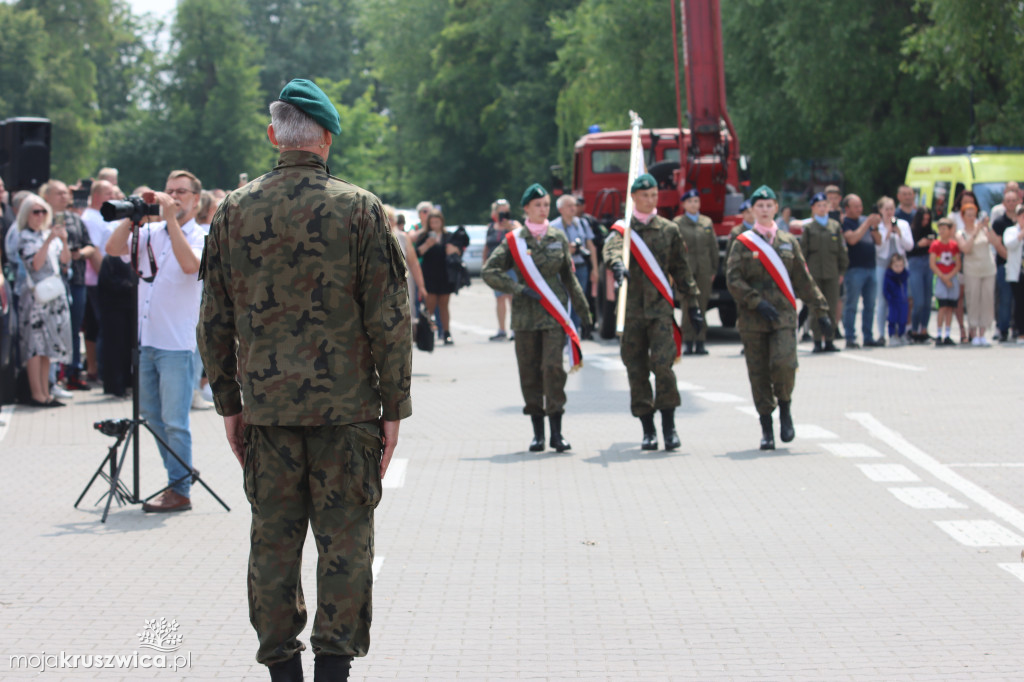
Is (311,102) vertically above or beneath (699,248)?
above

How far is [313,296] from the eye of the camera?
429 centimetres

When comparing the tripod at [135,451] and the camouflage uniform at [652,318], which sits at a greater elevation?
the camouflage uniform at [652,318]

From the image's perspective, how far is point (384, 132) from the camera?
8269 cm

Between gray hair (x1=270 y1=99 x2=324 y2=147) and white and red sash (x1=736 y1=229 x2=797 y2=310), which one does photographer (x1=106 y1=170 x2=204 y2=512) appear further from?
white and red sash (x1=736 y1=229 x2=797 y2=310)

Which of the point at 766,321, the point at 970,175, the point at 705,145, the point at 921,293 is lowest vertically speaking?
the point at 921,293

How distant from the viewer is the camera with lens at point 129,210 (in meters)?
7.69

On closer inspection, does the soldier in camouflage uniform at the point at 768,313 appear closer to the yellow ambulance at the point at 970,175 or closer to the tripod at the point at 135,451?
the tripod at the point at 135,451

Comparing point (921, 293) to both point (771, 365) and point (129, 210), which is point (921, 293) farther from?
point (129, 210)

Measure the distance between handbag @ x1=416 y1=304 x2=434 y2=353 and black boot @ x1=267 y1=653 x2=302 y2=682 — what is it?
9.69m

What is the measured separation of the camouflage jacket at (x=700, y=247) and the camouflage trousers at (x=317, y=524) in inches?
549

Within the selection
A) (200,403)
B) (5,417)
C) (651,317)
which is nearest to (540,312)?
(651,317)

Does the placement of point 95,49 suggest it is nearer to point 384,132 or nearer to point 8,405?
point 384,132

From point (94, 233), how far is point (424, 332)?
146 inches

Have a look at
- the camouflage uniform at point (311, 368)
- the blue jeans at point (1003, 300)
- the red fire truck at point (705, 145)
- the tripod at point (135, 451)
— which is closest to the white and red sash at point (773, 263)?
the tripod at point (135, 451)
